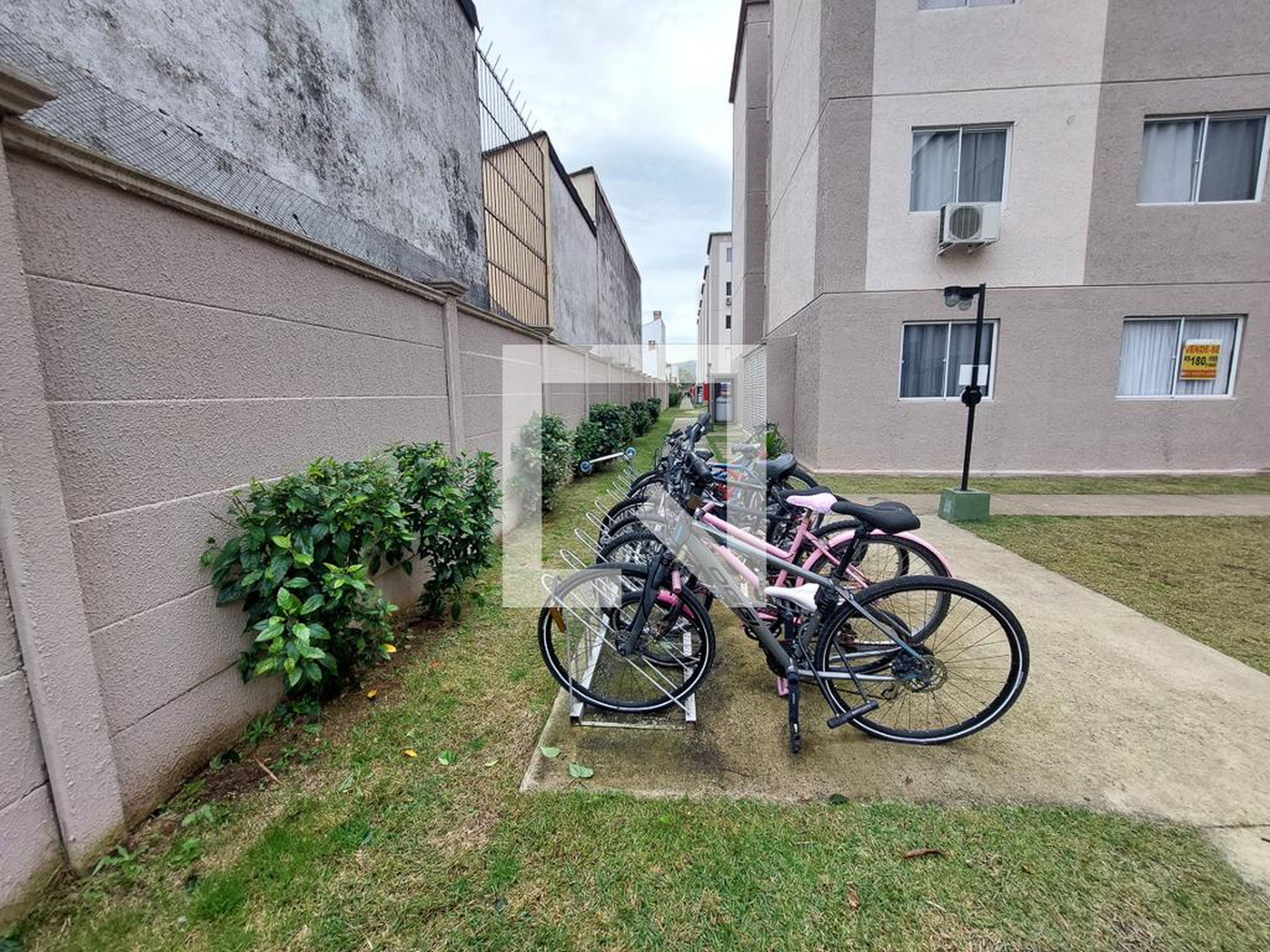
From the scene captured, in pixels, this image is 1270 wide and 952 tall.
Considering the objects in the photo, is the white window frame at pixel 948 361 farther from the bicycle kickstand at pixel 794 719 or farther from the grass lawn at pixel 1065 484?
the bicycle kickstand at pixel 794 719

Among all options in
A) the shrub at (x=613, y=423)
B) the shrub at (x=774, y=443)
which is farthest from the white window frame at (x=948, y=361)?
the shrub at (x=613, y=423)

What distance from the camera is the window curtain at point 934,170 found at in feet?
23.3

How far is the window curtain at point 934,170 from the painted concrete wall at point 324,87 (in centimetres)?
576

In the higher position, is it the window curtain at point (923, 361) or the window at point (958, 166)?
the window at point (958, 166)

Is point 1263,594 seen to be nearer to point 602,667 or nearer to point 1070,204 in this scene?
point 602,667

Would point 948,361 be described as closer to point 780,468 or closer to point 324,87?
point 780,468

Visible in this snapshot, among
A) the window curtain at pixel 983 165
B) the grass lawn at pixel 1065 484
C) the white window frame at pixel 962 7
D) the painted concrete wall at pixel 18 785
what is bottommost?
the grass lawn at pixel 1065 484

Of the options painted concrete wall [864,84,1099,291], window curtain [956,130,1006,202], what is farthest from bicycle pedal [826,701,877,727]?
window curtain [956,130,1006,202]

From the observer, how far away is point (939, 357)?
7.48m

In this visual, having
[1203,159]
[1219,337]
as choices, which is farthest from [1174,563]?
[1203,159]

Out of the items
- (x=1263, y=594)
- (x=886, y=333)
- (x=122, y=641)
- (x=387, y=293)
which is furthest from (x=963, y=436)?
(x=122, y=641)

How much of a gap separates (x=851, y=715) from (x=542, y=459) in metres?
4.04

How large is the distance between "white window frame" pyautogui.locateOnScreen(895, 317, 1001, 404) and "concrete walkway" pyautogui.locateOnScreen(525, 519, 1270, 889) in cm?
529

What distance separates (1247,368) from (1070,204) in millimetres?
3275
